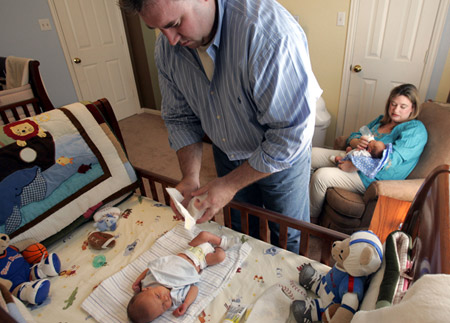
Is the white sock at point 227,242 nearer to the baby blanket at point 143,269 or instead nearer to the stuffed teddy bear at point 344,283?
the baby blanket at point 143,269

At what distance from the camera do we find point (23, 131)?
1.31m

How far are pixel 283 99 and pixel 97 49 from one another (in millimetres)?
3536

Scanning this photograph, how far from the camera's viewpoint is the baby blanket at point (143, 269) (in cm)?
102

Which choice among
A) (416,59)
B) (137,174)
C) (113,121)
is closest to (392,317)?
(137,174)

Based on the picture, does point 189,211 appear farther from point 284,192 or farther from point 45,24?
point 45,24

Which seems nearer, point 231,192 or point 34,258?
point 231,192

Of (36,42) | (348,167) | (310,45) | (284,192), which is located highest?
(36,42)

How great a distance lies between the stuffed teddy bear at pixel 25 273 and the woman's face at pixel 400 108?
200 cm

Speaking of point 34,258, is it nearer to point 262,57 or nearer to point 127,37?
point 262,57

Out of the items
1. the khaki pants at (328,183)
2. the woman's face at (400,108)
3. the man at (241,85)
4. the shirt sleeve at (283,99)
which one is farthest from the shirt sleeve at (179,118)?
the woman's face at (400,108)

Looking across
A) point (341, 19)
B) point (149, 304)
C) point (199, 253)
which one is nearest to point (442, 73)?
point (341, 19)

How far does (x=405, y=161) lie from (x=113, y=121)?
1720 millimetres

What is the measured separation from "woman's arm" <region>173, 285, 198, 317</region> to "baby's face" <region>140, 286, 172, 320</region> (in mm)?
41

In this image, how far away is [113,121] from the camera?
1650 millimetres
